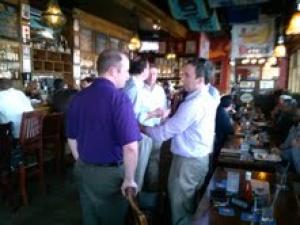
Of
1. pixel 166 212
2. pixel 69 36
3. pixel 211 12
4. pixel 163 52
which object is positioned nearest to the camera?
pixel 166 212

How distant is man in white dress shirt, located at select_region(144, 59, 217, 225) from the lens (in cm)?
240

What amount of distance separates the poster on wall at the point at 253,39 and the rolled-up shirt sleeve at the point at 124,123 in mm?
7498

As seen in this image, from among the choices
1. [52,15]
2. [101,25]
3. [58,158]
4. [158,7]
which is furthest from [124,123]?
[101,25]

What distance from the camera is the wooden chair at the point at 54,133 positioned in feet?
13.6

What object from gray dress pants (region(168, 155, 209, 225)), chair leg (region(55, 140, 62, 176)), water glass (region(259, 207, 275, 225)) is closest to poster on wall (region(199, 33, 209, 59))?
chair leg (region(55, 140, 62, 176))

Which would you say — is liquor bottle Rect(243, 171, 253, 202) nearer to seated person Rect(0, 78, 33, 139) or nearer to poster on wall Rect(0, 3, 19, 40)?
seated person Rect(0, 78, 33, 139)

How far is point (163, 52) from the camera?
13.5 m

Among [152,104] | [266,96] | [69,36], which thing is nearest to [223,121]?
[152,104]

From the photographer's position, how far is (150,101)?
3551 mm

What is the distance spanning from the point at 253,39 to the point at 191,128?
726 cm

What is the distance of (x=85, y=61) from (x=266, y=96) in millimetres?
5741

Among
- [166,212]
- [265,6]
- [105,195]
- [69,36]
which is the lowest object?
[166,212]

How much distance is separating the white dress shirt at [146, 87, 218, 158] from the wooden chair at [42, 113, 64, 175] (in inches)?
80.2

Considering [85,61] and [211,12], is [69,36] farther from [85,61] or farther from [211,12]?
[211,12]
